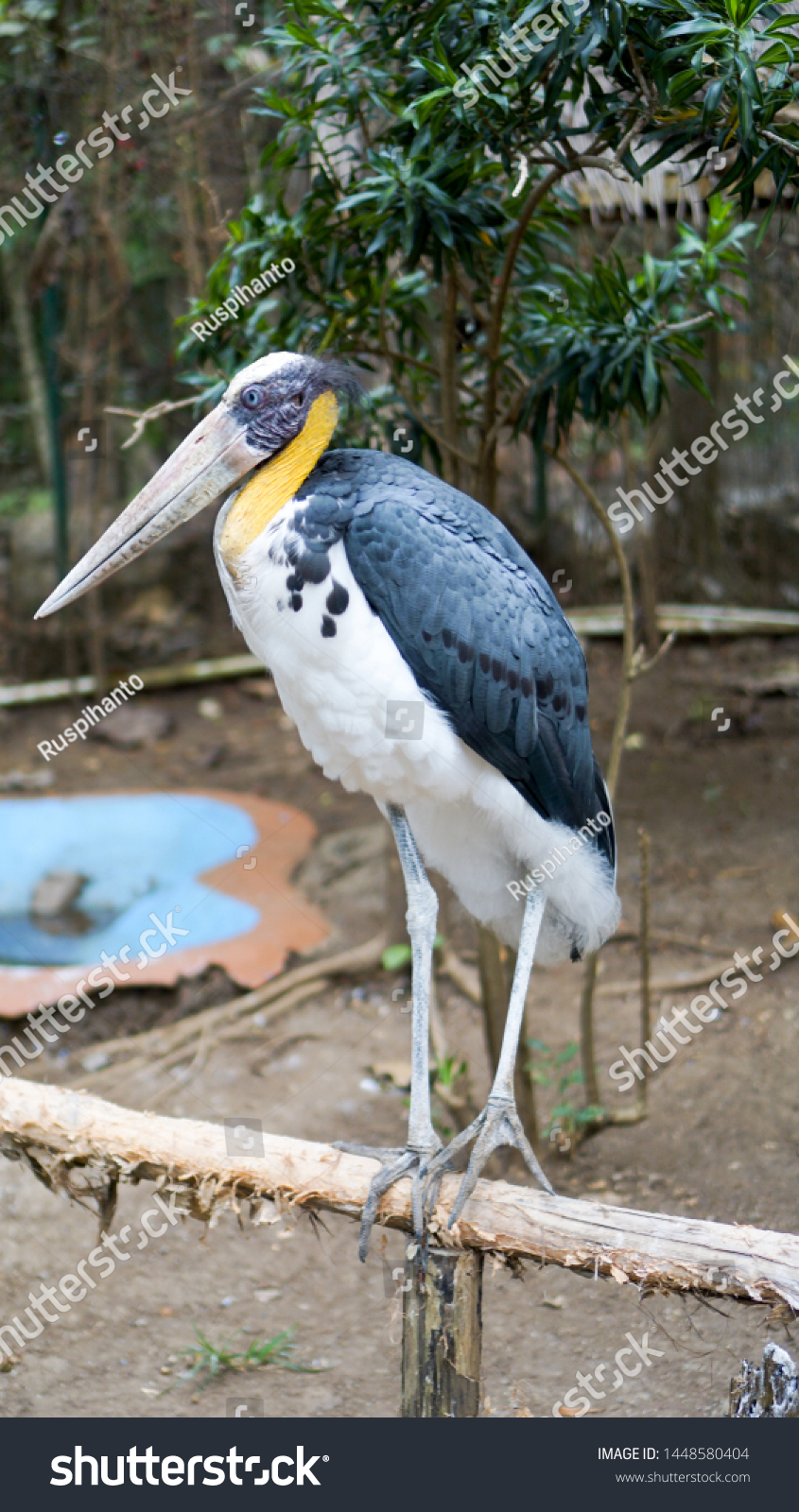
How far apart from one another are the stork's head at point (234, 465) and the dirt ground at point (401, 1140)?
1416 millimetres

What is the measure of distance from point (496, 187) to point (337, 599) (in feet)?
4.19

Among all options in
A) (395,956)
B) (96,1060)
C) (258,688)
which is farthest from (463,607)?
(258,688)

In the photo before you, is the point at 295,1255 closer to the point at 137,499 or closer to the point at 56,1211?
the point at 56,1211

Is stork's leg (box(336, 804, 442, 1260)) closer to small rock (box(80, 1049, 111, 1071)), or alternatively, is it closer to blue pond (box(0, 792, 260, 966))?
small rock (box(80, 1049, 111, 1071))

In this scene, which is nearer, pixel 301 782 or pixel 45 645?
pixel 301 782

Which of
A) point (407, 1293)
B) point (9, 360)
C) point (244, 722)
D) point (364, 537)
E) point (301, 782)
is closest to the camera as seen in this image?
point (364, 537)

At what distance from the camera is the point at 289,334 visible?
3.17m

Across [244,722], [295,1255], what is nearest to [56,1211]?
[295,1255]

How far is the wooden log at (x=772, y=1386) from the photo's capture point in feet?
7.18

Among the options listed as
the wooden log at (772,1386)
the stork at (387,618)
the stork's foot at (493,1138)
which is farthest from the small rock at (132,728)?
the wooden log at (772,1386)

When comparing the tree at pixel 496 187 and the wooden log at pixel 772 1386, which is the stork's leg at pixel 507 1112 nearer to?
the wooden log at pixel 772 1386

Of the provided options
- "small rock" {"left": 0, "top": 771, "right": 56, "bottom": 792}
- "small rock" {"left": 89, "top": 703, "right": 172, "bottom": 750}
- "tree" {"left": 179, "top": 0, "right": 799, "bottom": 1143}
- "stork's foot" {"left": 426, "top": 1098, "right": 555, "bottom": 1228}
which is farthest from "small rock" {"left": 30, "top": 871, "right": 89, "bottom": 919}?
"stork's foot" {"left": 426, "top": 1098, "right": 555, "bottom": 1228}

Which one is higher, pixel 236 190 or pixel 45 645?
pixel 236 190

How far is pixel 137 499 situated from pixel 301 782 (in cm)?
450
